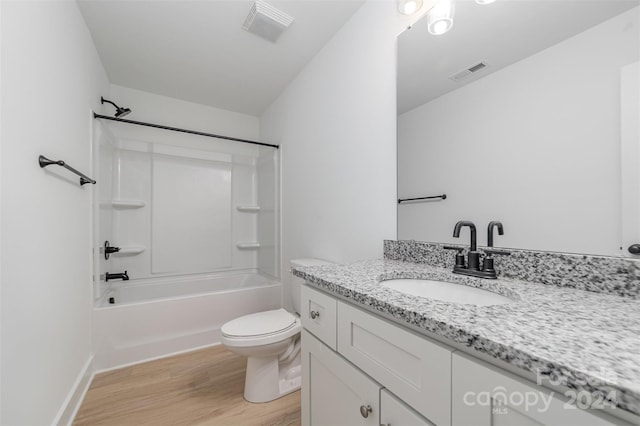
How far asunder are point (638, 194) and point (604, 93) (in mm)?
282

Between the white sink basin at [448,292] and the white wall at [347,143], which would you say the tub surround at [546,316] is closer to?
the white sink basin at [448,292]

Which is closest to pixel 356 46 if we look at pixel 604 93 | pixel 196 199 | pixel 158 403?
pixel 604 93

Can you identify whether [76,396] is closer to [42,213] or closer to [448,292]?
[42,213]

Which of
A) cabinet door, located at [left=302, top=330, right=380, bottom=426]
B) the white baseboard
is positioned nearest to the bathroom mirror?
cabinet door, located at [left=302, top=330, right=380, bottom=426]

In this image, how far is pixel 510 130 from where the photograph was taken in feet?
3.04

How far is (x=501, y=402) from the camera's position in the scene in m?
0.45

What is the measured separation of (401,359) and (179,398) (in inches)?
62.5

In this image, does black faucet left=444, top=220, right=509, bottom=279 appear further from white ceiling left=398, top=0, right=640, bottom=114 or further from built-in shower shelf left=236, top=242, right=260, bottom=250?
built-in shower shelf left=236, top=242, right=260, bottom=250

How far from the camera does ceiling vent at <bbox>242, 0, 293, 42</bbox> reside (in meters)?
1.62

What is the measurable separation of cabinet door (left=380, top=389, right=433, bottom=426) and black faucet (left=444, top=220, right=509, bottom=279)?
0.51 metres

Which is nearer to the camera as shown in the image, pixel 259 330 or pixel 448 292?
pixel 448 292

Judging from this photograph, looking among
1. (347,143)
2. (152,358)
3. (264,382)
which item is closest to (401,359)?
(264,382)

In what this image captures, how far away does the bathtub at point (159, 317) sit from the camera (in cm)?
193

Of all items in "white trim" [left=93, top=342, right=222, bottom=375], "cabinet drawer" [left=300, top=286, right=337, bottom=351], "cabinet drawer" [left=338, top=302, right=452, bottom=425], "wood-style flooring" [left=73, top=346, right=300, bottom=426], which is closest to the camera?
"cabinet drawer" [left=338, top=302, right=452, bottom=425]
